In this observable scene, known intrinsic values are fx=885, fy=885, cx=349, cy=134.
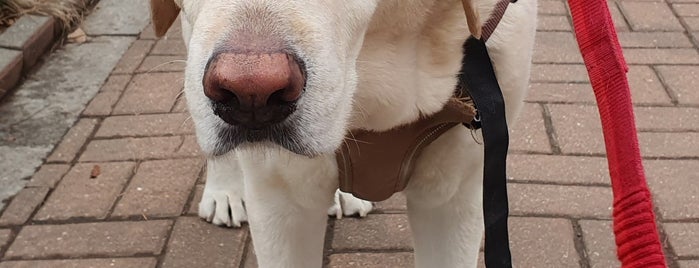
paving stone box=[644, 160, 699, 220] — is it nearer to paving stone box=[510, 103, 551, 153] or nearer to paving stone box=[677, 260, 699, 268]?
paving stone box=[677, 260, 699, 268]

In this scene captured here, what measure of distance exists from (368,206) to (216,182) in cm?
56

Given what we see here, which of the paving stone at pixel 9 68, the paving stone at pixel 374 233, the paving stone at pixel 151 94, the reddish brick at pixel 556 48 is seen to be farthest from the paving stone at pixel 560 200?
the paving stone at pixel 9 68

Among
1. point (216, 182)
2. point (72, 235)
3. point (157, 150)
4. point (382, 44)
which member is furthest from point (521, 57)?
point (157, 150)

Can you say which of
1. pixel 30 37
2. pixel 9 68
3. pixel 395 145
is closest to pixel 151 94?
pixel 9 68

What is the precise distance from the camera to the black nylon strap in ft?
5.78

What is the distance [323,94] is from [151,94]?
2770 millimetres

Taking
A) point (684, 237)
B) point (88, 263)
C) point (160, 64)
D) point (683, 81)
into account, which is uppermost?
point (160, 64)

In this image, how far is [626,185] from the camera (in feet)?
4.96

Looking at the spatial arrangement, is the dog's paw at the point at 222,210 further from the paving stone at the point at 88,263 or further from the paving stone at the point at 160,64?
the paving stone at the point at 160,64

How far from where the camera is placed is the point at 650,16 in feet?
15.1

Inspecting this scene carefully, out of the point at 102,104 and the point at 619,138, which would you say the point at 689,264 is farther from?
the point at 102,104

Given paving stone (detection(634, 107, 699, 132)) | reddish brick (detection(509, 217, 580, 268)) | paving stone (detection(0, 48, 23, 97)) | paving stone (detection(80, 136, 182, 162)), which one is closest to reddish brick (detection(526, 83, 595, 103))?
paving stone (detection(634, 107, 699, 132))

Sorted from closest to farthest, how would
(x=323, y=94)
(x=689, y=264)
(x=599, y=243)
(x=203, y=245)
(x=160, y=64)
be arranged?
(x=323, y=94), (x=689, y=264), (x=599, y=243), (x=203, y=245), (x=160, y=64)

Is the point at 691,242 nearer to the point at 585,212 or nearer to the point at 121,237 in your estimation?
the point at 585,212
